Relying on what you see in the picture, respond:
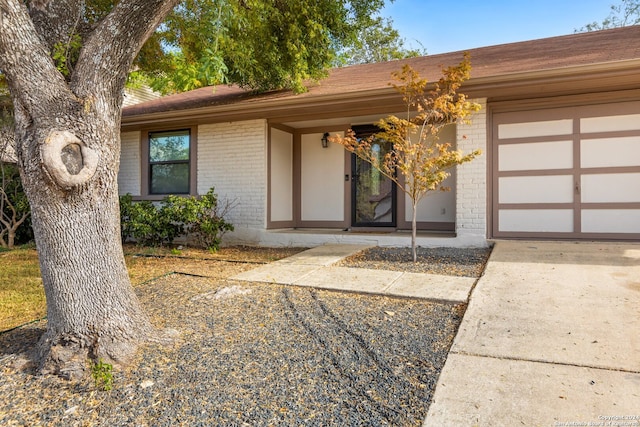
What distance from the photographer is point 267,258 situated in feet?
20.0

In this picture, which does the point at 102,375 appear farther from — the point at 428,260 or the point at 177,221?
the point at 177,221

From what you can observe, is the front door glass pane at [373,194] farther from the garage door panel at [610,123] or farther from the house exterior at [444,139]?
the garage door panel at [610,123]

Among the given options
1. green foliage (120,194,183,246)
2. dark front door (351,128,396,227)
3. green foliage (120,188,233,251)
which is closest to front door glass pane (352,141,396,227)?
dark front door (351,128,396,227)

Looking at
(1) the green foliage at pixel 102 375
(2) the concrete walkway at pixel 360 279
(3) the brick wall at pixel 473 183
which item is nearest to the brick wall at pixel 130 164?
(2) the concrete walkway at pixel 360 279

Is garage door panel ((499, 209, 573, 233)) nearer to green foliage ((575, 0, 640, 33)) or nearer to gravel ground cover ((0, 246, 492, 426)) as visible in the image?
gravel ground cover ((0, 246, 492, 426))

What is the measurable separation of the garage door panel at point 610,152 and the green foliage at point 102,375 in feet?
22.0

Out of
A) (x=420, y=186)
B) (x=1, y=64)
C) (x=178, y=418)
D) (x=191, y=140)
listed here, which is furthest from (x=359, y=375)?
(x=191, y=140)

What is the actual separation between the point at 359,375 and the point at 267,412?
585 mm

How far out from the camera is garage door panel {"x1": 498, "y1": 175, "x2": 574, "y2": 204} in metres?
6.29

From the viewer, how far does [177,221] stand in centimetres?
704

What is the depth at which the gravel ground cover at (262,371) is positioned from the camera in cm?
198

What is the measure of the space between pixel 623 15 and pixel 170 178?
25.2 meters

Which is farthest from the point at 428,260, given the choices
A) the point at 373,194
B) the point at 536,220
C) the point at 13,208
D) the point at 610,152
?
the point at 13,208

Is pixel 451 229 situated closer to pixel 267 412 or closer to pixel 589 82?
pixel 589 82
